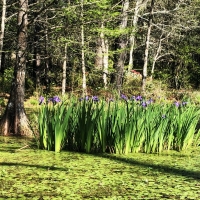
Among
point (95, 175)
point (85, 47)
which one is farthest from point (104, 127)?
point (85, 47)

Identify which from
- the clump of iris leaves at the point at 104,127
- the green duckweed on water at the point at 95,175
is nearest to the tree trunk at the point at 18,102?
the green duckweed on water at the point at 95,175

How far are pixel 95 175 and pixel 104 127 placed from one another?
3.64ft

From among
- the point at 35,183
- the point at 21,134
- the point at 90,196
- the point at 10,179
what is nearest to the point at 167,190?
the point at 90,196

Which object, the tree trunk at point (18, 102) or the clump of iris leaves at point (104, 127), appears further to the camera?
the tree trunk at point (18, 102)

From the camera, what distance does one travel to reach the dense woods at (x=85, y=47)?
20.6 feet

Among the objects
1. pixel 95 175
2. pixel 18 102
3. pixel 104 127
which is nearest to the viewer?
pixel 95 175

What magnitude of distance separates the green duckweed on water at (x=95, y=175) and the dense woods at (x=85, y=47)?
41.5 inches

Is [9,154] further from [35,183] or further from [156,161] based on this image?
[156,161]

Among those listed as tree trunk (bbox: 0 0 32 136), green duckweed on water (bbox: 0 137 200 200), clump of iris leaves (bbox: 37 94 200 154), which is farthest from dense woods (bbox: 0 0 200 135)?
green duckweed on water (bbox: 0 137 200 200)

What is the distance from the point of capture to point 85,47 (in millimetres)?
7301

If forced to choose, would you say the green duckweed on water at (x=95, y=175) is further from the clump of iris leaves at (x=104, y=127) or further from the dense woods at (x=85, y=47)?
the dense woods at (x=85, y=47)

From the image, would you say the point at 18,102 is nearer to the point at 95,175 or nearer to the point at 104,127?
the point at 104,127

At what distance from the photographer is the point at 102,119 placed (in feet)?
15.3

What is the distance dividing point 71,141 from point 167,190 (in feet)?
6.40
